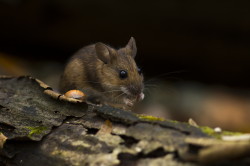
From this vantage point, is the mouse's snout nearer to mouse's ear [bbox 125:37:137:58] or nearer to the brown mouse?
the brown mouse

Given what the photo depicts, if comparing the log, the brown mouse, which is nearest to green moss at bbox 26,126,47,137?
the log

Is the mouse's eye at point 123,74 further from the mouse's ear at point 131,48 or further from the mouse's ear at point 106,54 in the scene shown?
the mouse's ear at point 131,48

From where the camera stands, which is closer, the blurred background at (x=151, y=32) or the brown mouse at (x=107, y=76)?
the brown mouse at (x=107, y=76)

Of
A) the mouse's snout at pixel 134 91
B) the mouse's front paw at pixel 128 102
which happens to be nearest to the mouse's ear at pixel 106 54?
the mouse's snout at pixel 134 91

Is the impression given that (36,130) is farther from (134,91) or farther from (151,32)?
(151,32)

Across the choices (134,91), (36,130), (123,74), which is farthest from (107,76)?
(36,130)

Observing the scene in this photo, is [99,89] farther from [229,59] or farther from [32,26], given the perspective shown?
[229,59]

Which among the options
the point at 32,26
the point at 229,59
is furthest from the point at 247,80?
the point at 32,26
